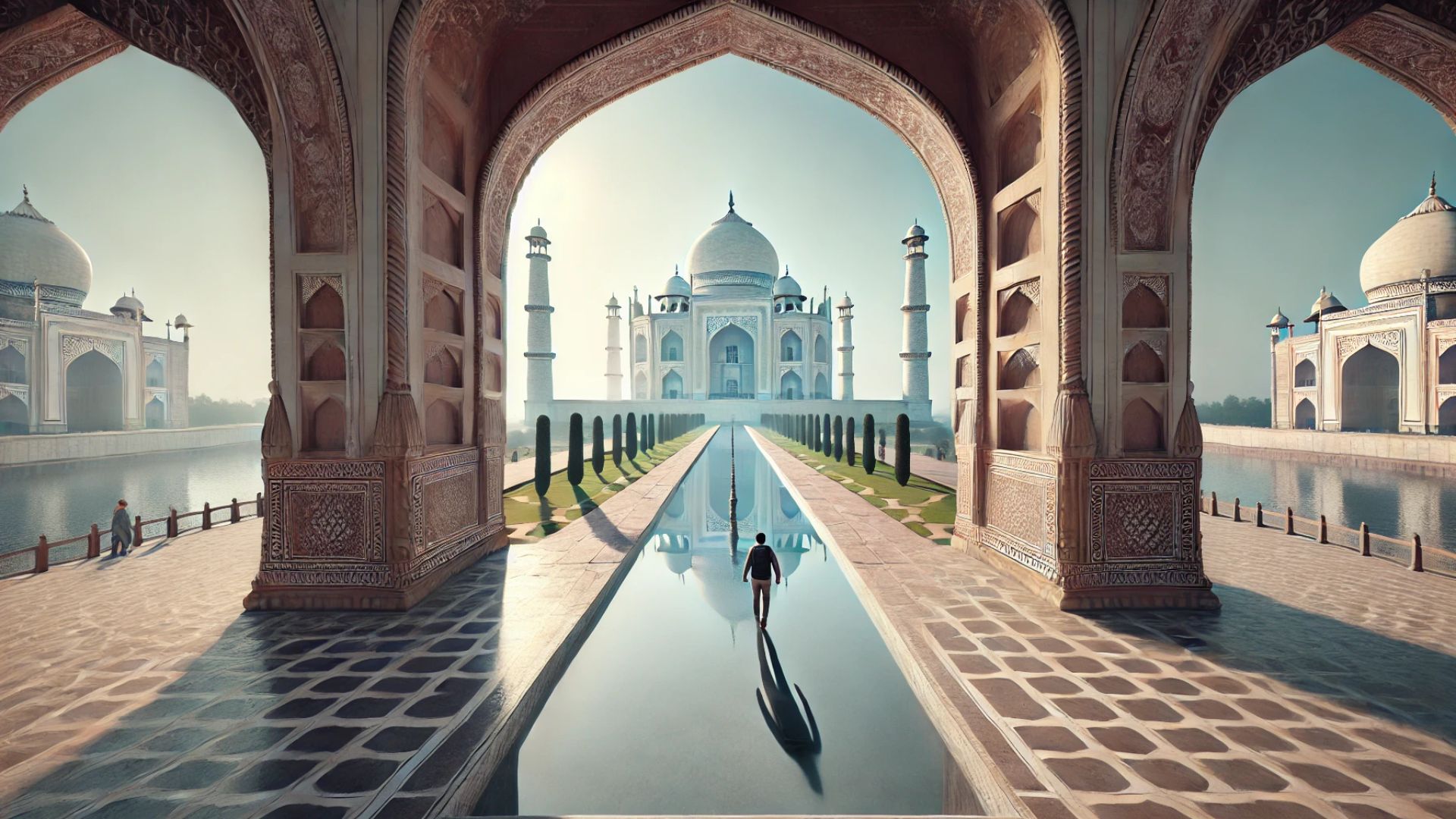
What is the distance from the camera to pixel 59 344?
19.9m

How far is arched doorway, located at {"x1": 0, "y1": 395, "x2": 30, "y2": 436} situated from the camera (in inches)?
733

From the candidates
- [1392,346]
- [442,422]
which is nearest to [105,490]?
[442,422]

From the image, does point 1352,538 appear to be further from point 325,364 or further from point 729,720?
point 325,364

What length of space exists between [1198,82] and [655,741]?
4654 millimetres

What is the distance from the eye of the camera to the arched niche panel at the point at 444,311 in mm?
4336

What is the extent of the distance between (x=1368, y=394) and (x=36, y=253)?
141ft

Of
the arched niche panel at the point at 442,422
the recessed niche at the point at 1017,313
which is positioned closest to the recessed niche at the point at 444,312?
the arched niche panel at the point at 442,422

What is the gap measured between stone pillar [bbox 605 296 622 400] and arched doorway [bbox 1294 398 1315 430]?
89.7 feet

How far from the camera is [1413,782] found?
6.65 feet

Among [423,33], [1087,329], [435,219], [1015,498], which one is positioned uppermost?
[423,33]

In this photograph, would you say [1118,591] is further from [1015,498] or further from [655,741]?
[655,741]

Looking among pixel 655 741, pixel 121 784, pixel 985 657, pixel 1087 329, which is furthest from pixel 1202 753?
pixel 121 784

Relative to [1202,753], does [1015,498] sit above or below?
above

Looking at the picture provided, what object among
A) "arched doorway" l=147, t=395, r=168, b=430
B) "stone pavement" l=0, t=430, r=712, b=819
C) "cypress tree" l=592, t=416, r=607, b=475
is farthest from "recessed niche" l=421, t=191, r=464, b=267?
"arched doorway" l=147, t=395, r=168, b=430
